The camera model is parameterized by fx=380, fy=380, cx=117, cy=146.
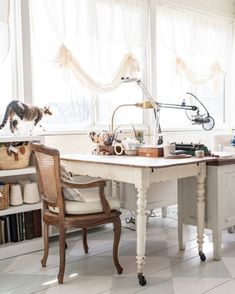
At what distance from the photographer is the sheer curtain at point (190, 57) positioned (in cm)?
455

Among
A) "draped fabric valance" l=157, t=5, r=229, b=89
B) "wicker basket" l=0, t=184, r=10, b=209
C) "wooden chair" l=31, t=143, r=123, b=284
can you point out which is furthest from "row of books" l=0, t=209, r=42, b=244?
"draped fabric valance" l=157, t=5, r=229, b=89

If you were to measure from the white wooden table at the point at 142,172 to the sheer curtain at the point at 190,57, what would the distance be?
78.8 inches

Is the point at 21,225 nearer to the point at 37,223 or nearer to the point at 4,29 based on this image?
the point at 37,223

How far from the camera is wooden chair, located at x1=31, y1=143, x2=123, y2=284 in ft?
7.88

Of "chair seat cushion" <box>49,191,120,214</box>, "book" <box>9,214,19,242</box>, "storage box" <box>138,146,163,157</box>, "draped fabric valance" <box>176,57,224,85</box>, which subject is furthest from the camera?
"draped fabric valance" <box>176,57,224,85</box>

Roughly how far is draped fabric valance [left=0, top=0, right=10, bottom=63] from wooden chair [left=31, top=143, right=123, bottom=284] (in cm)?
103

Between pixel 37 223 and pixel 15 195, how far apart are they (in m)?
0.32

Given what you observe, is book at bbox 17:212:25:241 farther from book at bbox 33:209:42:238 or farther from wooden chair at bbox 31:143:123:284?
wooden chair at bbox 31:143:123:284

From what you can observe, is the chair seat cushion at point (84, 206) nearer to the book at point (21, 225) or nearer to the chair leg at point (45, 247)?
the chair leg at point (45, 247)

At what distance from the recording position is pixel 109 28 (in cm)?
386

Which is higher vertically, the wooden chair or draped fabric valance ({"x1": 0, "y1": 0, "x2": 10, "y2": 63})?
draped fabric valance ({"x1": 0, "y1": 0, "x2": 10, "y2": 63})

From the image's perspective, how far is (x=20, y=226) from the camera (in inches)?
120

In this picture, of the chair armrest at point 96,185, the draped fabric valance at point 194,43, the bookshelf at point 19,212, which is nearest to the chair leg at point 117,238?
the chair armrest at point 96,185

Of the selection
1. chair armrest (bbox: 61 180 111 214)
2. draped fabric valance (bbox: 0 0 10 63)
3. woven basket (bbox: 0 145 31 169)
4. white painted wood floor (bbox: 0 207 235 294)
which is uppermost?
draped fabric valance (bbox: 0 0 10 63)
